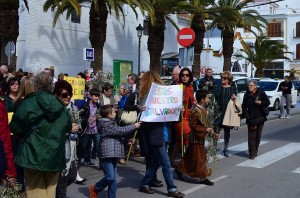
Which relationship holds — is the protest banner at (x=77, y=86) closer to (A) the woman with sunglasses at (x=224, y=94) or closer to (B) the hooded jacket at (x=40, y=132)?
(A) the woman with sunglasses at (x=224, y=94)

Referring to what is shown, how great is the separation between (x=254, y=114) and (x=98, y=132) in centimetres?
458

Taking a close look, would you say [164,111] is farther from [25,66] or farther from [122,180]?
[25,66]

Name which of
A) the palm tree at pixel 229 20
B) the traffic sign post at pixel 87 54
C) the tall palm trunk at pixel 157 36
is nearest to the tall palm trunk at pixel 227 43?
the palm tree at pixel 229 20

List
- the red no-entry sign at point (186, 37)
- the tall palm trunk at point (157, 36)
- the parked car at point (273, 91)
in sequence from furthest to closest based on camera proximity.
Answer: the parked car at point (273, 91), the tall palm trunk at point (157, 36), the red no-entry sign at point (186, 37)

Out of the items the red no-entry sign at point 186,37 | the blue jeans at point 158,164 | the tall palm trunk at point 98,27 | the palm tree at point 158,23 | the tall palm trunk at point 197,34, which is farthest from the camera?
the tall palm trunk at point 197,34

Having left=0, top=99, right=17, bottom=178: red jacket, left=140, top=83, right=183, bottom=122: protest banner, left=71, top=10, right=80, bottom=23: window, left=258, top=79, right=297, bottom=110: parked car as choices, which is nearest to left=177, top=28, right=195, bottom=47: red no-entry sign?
left=140, top=83, right=183, bottom=122: protest banner

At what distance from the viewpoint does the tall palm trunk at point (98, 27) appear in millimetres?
20469

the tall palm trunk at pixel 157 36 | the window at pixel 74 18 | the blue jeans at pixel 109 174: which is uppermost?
the window at pixel 74 18

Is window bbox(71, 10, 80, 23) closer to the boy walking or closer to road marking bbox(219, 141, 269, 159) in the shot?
road marking bbox(219, 141, 269, 159)

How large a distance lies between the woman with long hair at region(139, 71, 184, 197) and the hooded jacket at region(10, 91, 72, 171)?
2084 millimetres

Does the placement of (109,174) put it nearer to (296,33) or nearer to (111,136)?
(111,136)

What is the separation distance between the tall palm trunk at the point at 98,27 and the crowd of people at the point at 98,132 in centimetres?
931

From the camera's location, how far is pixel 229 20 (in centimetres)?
2711

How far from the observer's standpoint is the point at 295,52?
6531 centimetres
